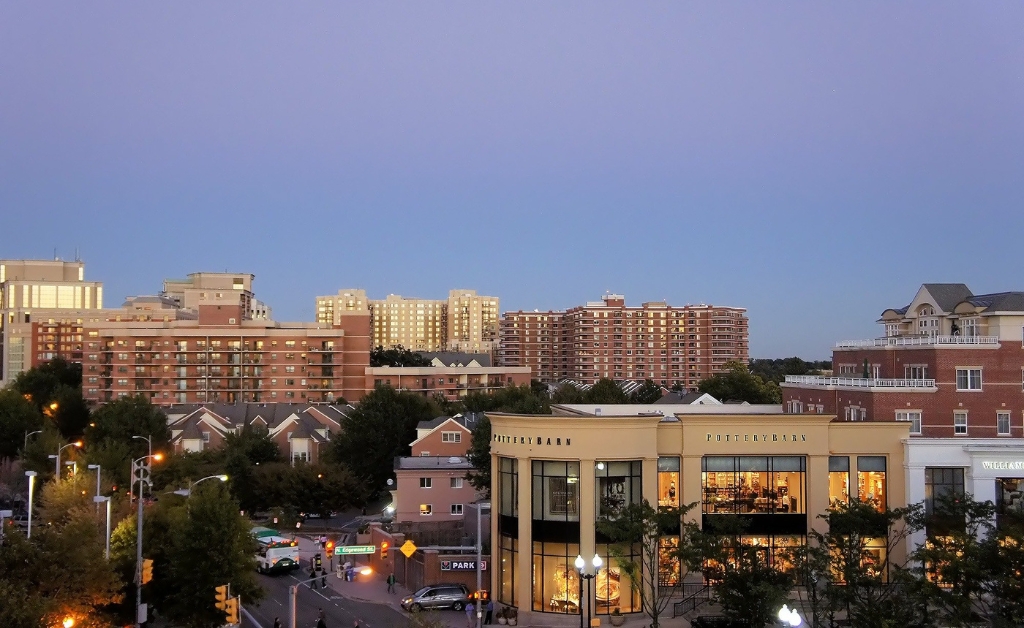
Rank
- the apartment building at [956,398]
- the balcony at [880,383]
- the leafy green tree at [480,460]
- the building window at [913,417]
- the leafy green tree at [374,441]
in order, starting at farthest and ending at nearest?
the leafy green tree at [374,441]
the leafy green tree at [480,460]
the balcony at [880,383]
the building window at [913,417]
the apartment building at [956,398]

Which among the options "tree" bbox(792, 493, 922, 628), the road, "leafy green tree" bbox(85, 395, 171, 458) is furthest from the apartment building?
"leafy green tree" bbox(85, 395, 171, 458)

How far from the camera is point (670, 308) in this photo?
655ft

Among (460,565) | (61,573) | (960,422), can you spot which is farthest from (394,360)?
(61,573)

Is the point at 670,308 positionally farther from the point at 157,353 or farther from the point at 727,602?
the point at 727,602

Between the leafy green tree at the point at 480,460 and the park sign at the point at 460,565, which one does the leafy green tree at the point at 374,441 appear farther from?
the park sign at the point at 460,565

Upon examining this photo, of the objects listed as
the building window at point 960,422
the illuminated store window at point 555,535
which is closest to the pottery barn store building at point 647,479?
the illuminated store window at point 555,535

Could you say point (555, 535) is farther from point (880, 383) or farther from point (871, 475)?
point (880, 383)

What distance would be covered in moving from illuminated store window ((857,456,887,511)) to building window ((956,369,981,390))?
8140mm

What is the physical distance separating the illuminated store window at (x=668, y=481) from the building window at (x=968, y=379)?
54.3 feet

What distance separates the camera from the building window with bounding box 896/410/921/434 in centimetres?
4819

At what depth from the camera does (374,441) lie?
83.2m

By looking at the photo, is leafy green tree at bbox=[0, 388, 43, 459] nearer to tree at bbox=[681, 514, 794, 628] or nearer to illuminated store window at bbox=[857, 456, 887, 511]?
tree at bbox=[681, 514, 794, 628]

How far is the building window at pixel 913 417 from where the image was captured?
158 feet

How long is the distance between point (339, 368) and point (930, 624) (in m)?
117
